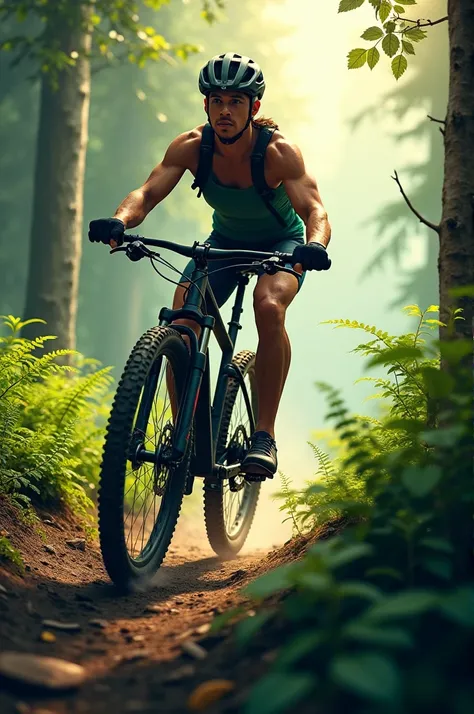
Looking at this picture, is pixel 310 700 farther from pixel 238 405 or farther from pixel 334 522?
pixel 238 405

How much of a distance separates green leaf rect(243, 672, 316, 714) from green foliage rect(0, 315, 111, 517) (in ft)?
10.4

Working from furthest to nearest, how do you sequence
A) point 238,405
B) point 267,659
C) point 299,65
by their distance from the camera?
point 299,65, point 238,405, point 267,659

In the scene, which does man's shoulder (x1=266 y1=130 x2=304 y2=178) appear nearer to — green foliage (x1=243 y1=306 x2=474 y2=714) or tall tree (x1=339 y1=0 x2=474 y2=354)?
tall tree (x1=339 y1=0 x2=474 y2=354)

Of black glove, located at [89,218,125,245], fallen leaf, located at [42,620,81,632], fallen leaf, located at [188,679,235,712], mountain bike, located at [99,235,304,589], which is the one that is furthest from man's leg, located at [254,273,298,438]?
fallen leaf, located at [188,679,235,712]

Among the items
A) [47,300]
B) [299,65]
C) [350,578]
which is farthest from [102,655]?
[299,65]

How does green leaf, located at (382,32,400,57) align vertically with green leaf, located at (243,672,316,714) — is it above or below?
above

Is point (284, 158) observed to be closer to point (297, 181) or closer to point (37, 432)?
point (297, 181)

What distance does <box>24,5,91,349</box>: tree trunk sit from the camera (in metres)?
9.16

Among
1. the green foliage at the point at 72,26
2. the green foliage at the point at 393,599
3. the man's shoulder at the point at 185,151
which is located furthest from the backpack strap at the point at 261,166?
the green foliage at the point at 72,26

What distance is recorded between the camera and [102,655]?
2887 millimetres

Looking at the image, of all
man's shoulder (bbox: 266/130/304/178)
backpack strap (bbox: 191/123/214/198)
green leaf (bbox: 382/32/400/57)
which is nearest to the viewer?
green leaf (bbox: 382/32/400/57)

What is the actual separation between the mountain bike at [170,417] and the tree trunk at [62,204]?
414cm

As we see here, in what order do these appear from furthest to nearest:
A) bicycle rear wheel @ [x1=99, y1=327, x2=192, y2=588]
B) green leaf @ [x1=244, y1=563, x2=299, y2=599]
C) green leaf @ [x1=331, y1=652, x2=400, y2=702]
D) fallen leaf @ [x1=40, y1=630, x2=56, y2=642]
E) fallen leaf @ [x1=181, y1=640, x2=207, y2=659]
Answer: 1. bicycle rear wheel @ [x1=99, y1=327, x2=192, y2=588]
2. fallen leaf @ [x1=40, y1=630, x2=56, y2=642]
3. fallen leaf @ [x1=181, y1=640, x2=207, y2=659]
4. green leaf @ [x1=244, y1=563, x2=299, y2=599]
5. green leaf @ [x1=331, y1=652, x2=400, y2=702]

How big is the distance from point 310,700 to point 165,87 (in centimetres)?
2871
